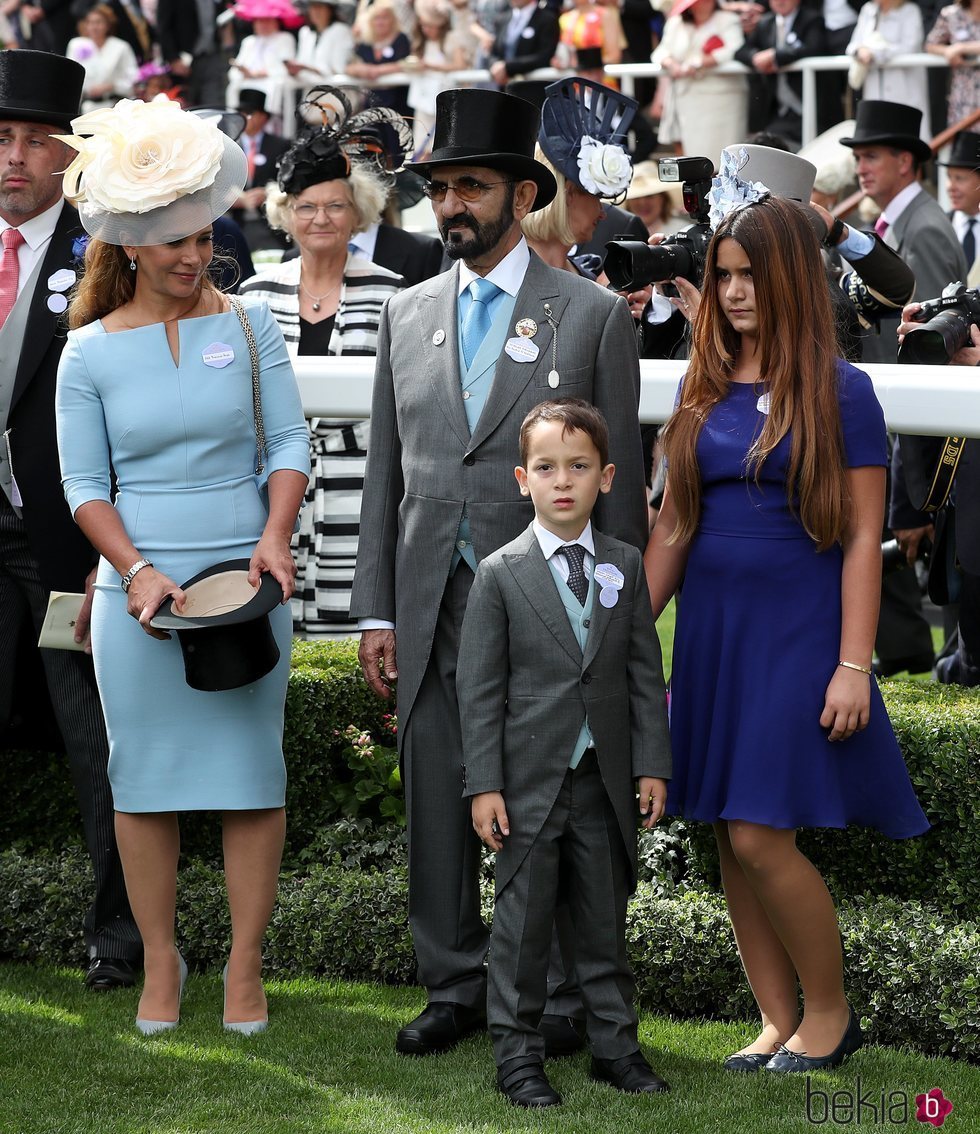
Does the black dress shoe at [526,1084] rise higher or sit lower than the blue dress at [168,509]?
lower

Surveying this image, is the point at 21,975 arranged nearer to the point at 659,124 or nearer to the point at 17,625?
the point at 17,625

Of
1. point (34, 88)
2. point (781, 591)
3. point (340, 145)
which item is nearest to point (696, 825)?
point (781, 591)

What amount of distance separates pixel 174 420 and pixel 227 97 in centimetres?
1198

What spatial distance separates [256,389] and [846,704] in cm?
157

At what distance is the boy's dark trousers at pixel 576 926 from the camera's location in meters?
3.57

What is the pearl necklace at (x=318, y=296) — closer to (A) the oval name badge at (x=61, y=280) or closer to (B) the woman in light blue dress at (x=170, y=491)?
(A) the oval name badge at (x=61, y=280)

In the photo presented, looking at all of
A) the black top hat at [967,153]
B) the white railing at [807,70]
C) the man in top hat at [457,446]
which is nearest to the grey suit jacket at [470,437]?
the man in top hat at [457,446]

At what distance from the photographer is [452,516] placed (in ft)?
12.5

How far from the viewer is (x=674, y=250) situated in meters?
4.20

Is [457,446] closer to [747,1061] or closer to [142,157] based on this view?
[142,157]

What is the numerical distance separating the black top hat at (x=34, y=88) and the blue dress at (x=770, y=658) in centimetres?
209

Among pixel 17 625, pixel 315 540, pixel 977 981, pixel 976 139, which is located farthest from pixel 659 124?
pixel 977 981

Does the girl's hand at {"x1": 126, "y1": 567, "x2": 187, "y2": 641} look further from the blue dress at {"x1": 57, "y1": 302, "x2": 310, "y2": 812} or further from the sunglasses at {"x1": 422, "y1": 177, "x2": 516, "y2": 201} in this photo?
the sunglasses at {"x1": 422, "y1": 177, "x2": 516, "y2": 201}

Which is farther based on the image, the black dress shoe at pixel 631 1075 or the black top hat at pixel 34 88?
the black top hat at pixel 34 88
